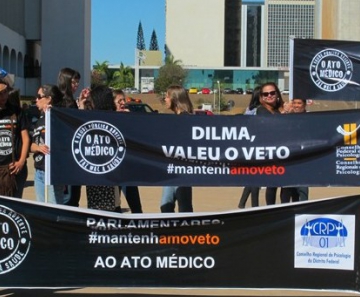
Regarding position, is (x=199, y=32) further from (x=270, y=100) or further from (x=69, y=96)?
(x=69, y=96)

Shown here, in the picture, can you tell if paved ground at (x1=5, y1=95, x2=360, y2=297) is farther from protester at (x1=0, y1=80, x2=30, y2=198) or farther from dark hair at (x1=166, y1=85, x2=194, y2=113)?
dark hair at (x1=166, y1=85, x2=194, y2=113)

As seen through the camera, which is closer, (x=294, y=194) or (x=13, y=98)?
(x=13, y=98)

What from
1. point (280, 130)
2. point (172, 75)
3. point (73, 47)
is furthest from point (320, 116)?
point (172, 75)

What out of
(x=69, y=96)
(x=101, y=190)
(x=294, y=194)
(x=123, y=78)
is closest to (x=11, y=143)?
(x=101, y=190)

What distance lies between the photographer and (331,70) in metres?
10.2

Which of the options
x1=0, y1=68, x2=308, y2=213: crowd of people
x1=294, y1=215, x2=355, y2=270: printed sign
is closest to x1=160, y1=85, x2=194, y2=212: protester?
x1=0, y1=68, x2=308, y2=213: crowd of people

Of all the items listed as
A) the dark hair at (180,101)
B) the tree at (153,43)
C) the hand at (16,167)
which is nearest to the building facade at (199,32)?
the tree at (153,43)

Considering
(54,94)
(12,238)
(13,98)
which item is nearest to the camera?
(12,238)

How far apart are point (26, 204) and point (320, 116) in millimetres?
2481

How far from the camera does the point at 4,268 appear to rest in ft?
18.5

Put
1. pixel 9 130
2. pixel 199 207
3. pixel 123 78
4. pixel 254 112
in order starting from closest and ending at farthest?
pixel 9 130 → pixel 254 112 → pixel 199 207 → pixel 123 78

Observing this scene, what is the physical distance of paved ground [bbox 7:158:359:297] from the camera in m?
6.18

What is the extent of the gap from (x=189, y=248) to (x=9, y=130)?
2.03 meters

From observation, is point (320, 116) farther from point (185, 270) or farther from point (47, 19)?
point (47, 19)
